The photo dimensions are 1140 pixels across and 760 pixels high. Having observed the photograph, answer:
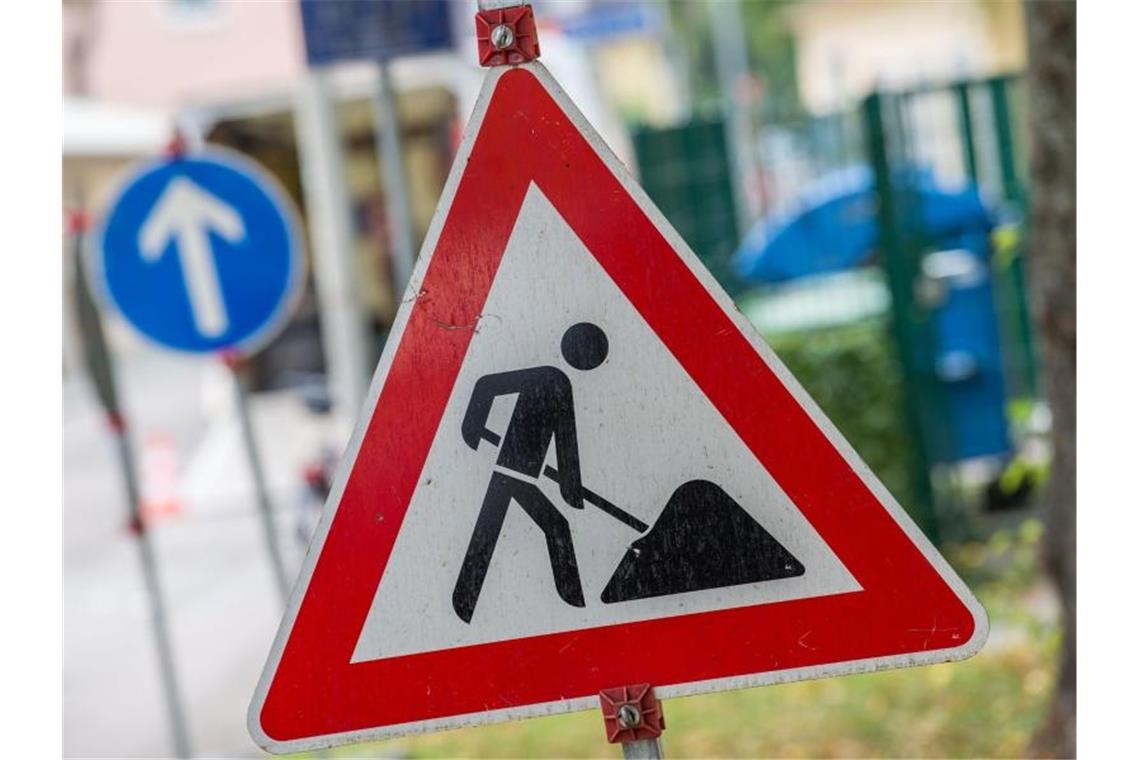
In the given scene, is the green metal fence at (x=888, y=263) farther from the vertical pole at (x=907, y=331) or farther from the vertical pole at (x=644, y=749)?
the vertical pole at (x=644, y=749)

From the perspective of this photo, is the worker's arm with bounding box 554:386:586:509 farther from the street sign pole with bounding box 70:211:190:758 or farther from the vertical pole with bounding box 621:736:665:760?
the street sign pole with bounding box 70:211:190:758

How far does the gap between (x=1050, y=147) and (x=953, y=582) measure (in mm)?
2761

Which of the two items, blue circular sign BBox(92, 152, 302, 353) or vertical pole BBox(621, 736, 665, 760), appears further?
blue circular sign BBox(92, 152, 302, 353)

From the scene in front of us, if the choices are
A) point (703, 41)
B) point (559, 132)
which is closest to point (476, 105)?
point (559, 132)

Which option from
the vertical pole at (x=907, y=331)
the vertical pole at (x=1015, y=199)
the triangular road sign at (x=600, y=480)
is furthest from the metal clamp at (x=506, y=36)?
the vertical pole at (x=907, y=331)

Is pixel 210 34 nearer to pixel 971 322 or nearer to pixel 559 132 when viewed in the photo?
pixel 971 322

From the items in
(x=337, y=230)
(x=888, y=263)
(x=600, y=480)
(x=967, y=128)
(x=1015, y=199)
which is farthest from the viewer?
(x=337, y=230)

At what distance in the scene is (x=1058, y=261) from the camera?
457 cm

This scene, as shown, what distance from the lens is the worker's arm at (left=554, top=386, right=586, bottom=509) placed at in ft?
6.84

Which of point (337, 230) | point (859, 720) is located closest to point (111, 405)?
point (859, 720)

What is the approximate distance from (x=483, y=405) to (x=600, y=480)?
0.19 metres

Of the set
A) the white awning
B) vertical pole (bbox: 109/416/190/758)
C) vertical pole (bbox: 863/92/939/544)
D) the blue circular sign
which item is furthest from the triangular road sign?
the white awning

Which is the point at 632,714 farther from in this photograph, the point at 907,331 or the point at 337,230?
the point at 337,230

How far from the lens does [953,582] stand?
211 centimetres
